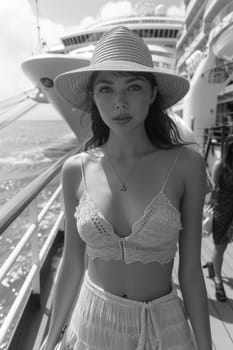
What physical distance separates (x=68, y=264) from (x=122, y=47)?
2.03 ft

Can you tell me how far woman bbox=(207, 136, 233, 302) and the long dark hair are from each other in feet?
4.38

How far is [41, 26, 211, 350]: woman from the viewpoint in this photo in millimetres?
815

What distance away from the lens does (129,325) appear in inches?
32.1

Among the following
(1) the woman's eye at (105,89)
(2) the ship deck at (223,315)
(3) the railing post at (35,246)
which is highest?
(1) the woman's eye at (105,89)

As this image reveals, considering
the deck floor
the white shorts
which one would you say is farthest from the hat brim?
the deck floor

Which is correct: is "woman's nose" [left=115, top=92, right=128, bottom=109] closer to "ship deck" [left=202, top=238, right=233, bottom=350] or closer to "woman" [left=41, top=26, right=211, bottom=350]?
"woman" [left=41, top=26, right=211, bottom=350]

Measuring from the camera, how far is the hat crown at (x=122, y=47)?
0.86 m

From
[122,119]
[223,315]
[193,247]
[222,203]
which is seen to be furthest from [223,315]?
[122,119]

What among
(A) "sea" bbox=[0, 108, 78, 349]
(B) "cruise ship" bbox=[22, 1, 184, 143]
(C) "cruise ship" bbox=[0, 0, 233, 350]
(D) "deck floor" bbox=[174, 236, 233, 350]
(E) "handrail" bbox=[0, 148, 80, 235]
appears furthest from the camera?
(B) "cruise ship" bbox=[22, 1, 184, 143]

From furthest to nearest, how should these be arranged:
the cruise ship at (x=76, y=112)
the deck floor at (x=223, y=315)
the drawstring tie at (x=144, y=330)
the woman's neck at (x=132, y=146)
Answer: the deck floor at (x=223, y=315) < the cruise ship at (x=76, y=112) < the woman's neck at (x=132, y=146) < the drawstring tie at (x=144, y=330)

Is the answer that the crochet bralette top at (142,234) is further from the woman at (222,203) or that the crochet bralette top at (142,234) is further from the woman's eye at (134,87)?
the woman at (222,203)

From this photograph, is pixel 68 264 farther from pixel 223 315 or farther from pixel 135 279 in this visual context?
pixel 223 315

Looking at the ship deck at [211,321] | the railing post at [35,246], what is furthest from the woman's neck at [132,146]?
the ship deck at [211,321]

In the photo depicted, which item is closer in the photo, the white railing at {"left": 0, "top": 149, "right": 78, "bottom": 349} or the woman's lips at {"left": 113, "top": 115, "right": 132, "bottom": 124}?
the woman's lips at {"left": 113, "top": 115, "right": 132, "bottom": 124}
